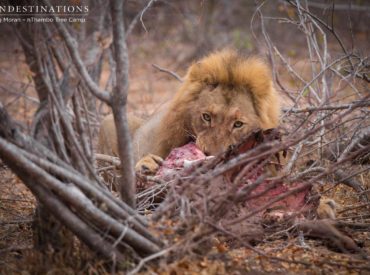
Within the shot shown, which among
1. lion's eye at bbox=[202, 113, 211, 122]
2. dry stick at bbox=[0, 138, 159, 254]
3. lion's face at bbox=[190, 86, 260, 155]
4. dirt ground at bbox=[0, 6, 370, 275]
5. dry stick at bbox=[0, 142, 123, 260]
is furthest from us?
lion's eye at bbox=[202, 113, 211, 122]

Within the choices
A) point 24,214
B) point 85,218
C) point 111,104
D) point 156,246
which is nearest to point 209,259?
point 156,246

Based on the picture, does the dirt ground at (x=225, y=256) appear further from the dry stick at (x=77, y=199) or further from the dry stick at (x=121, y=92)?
the dry stick at (x=121, y=92)

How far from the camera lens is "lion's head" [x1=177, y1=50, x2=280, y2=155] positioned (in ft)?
14.7

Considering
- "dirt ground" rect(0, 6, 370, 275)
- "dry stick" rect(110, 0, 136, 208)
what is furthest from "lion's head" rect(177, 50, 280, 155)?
"dry stick" rect(110, 0, 136, 208)

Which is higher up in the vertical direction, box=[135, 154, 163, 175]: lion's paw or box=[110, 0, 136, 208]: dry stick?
box=[110, 0, 136, 208]: dry stick

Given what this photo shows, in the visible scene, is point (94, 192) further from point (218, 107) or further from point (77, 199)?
point (218, 107)

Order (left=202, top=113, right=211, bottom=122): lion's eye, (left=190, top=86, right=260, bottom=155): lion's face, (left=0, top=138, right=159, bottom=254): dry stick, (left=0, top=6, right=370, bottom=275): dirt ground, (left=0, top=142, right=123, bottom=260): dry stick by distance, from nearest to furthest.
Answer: (left=0, top=138, right=159, bottom=254): dry stick → (left=0, top=142, right=123, bottom=260): dry stick → (left=0, top=6, right=370, bottom=275): dirt ground → (left=190, top=86, right=260, bottom=155): lion's face → (left=202, top=113, right=211, bottom=122): lion's eye

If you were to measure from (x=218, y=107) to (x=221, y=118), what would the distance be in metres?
0.10

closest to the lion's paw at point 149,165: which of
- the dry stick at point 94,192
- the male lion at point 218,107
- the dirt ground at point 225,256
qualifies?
the male lion at point 218,107

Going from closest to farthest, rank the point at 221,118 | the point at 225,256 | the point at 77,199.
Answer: the point at 77,199, the point at 225,256, the point at 221,118

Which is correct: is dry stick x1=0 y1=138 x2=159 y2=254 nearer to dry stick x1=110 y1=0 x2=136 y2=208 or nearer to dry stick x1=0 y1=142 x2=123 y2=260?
dry stick x1=0 y1=142 x2=123 y2=260

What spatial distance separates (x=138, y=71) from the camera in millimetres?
11750

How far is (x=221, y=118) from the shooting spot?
4500 millimetres

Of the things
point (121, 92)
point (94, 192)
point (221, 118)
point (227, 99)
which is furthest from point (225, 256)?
point (227, 99)
